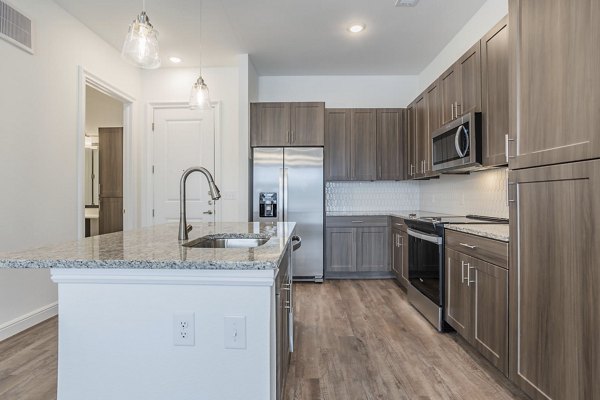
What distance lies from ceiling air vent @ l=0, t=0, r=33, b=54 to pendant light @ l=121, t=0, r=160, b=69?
1.63 meters

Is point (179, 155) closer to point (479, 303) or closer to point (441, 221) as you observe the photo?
point (441, 221)

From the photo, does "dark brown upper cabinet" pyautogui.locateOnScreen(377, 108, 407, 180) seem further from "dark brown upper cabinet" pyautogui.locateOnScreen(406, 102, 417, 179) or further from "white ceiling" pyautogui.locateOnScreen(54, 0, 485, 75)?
"white ceiling" pyautogui.locateOnScreen(54, 0, 485, 75)

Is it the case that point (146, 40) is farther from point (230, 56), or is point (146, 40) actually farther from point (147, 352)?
point (230, 56)

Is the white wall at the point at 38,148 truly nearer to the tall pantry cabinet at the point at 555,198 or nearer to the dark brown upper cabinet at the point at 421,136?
the tall pantry cabinet at the point at 555,198

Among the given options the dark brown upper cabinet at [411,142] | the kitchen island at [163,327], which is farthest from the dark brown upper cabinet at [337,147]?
the kitchen island at [163,327]

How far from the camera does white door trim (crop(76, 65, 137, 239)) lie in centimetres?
340

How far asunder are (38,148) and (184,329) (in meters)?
2.67

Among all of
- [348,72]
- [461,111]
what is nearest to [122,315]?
[461,111]

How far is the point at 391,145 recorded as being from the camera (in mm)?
4562

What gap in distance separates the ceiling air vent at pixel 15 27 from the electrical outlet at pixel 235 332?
9.58ft

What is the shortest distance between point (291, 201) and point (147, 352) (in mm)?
3174

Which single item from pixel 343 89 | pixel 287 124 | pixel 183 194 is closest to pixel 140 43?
pixel 183 194

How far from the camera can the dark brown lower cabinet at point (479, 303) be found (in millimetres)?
1938

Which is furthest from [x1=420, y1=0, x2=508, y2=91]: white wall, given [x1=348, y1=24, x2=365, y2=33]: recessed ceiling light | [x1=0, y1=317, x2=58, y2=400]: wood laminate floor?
[x1=0, y1=317, x2=58, y2=400]: wood laminate floor
